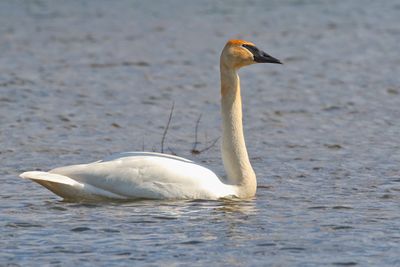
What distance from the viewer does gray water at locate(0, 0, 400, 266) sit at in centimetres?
928

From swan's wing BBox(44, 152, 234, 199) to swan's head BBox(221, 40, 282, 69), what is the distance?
1142mm

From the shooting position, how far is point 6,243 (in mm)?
9250

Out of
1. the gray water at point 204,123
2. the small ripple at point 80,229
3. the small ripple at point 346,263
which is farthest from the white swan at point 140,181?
the small ripple at point 346,263

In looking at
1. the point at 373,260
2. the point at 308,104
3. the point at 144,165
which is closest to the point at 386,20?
the point at 308,104

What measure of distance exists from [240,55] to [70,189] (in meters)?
2.08

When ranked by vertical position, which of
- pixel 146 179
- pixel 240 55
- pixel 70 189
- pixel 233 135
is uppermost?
pixel 240 55

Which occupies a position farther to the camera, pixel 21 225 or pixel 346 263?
pixel 21 225

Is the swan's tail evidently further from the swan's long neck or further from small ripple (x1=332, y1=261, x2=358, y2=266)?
small ripple (x1=332, y1=261, x2=358, y2=266)

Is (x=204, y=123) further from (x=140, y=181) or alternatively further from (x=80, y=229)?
(x=80, y=229)

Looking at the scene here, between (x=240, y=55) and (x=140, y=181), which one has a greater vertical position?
(x=240, y=55)

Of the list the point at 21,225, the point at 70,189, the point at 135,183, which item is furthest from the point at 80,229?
the point at 135,183

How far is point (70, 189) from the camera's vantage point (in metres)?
10.7

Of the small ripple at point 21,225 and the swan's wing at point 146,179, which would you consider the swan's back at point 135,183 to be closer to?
the swan's wing at point 146,179

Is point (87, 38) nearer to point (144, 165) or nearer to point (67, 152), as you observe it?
point (67, 152)
